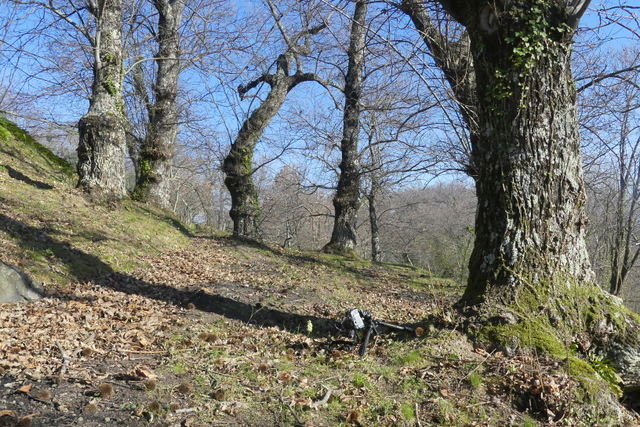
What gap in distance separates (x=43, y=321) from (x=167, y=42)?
35.9 feet

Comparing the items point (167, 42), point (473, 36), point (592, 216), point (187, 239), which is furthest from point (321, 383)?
point (592, 216)

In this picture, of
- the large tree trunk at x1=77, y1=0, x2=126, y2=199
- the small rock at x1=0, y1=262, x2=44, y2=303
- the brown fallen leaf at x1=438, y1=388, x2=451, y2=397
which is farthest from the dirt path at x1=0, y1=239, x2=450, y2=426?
the large tree trunk at x1=77, y1=0, x2=126, y2=199

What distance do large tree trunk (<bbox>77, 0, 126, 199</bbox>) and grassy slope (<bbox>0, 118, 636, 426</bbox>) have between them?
1209 millimetres

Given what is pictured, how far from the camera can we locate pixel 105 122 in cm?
1059

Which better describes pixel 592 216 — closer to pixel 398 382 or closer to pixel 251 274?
pixel 251 274

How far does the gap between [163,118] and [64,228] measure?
679 cm

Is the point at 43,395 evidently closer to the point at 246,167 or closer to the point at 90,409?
the point at 90,409

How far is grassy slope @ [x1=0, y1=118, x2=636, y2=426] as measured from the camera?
3400 millimetres

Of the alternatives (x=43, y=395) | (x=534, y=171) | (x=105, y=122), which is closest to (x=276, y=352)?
(x=43, y=395)

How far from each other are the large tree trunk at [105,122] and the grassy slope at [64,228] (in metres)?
0.55

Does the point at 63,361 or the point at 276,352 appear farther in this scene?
the point at 276,352

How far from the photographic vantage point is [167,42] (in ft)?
45.8

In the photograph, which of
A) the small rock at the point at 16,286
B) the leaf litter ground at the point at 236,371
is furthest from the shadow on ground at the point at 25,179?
the small rock at the point at 16,286

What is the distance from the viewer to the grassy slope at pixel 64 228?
706 cm
